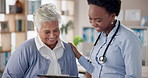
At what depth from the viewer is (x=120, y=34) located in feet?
5.83

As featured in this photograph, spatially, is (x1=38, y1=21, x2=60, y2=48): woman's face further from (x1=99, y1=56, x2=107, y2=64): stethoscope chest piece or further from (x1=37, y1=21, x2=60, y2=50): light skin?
(x1=99, y1=56, x2=107, y2=64): stethoscope chest piece

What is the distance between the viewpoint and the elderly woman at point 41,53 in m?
2.07

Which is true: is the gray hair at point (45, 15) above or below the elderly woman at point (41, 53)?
above

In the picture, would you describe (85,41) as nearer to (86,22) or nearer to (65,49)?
(86,22)

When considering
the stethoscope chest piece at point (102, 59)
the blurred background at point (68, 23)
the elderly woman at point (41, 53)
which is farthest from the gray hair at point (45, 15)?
the blurred background at point (68, 23)

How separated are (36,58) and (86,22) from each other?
4374 millimetres

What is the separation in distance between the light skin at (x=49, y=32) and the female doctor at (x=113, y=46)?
1.27ft

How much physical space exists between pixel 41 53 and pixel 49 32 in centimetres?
18

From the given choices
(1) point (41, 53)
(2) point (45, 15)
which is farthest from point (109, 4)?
(1) point (41, 53)

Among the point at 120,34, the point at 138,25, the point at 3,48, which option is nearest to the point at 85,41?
the point at 138,25

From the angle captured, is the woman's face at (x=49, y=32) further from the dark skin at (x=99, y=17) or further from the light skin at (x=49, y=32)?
the dark skin at (x=99, y=17)

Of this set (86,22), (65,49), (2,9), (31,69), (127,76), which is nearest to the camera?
(127,76)

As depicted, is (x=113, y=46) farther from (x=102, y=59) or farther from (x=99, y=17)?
(x=99, y=17)

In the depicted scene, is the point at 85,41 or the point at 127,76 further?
the point at 85,41
